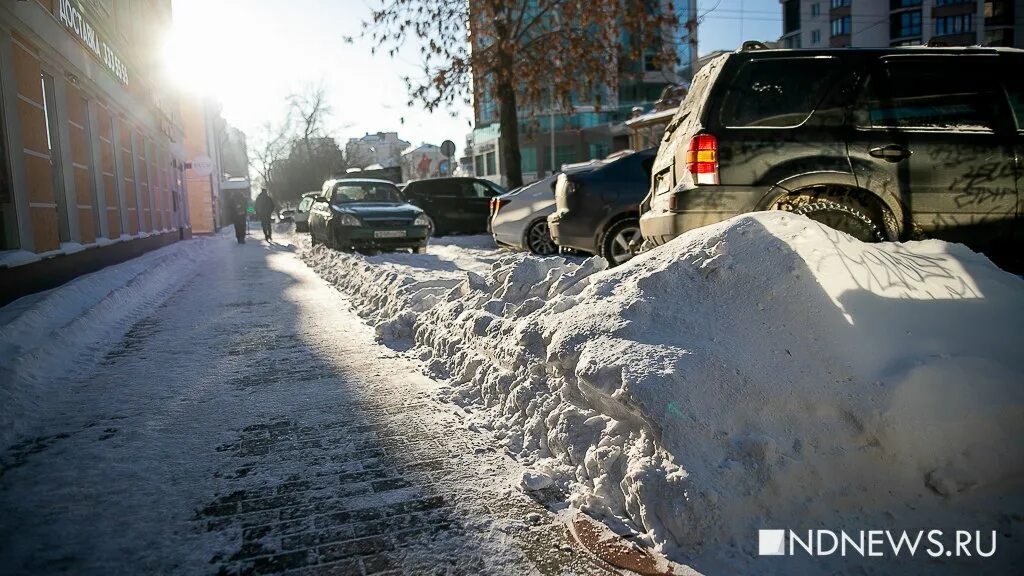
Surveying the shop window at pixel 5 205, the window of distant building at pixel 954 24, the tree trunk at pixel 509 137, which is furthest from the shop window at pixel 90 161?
the window of distant building at pixel 954 24

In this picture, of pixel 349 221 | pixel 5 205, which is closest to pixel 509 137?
pixel 349 221

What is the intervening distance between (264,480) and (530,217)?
8.07m

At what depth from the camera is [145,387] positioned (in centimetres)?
428

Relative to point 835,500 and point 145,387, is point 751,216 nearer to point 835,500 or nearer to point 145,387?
point 835,500

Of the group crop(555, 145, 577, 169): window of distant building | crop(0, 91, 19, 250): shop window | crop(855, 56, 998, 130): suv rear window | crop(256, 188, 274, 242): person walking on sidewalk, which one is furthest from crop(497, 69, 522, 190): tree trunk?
crop(555, 145, 577, 169): window of distant building

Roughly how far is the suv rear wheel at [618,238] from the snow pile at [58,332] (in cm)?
530

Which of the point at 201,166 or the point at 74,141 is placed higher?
the point at 201,166

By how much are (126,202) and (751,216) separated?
543 inches

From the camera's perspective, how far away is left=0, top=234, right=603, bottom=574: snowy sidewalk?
2188mm

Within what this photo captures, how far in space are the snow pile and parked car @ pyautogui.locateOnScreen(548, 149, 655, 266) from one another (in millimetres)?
5072

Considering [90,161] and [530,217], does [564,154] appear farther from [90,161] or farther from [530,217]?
[90,161]

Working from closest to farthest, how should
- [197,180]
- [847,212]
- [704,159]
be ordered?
1. [847,212]
2. [704,159]
3. [197,180]

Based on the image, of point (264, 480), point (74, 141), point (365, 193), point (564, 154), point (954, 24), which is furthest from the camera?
point (954, 24)

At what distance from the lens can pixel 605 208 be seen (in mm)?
7875
